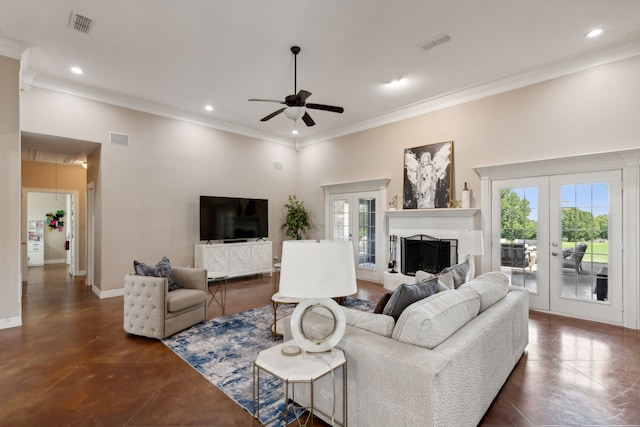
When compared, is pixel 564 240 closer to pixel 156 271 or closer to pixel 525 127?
pixel 525 127

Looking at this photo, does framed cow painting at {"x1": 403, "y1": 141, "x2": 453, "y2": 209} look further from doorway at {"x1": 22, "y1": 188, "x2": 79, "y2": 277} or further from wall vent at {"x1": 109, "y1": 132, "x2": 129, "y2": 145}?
doorway at {"x1": 22, "y1": 188, "x2": 79, "y2": 277}

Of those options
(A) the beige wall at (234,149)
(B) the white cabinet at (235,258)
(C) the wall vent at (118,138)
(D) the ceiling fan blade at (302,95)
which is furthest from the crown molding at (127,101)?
(D) the ceiling fan blade at (302,95)

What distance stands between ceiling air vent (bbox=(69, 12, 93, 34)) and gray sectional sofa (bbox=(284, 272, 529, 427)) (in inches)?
157

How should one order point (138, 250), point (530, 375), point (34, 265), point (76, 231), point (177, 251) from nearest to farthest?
1. point (530, 375)
2. point (138, 250)
3. point (177, 251)
4. point (76, 231)
5. point (34, 265)

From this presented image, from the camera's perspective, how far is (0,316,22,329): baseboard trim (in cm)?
377

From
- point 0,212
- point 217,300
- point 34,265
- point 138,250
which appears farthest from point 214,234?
point 34,265

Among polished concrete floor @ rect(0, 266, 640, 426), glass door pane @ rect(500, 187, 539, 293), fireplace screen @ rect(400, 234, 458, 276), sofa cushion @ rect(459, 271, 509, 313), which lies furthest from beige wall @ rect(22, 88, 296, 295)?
sofa cushion @ rect(459, 271, 509, 313)

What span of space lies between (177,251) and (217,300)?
1.73 m

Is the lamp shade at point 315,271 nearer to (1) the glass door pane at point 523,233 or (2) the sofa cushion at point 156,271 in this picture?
(2) the sofa cushion at point 156,271

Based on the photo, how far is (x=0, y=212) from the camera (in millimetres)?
3777

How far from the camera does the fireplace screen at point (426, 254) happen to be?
213 inches

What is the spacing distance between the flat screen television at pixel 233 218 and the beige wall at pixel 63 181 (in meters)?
3.32

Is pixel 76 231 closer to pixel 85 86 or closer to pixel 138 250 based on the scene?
pixel 138 250

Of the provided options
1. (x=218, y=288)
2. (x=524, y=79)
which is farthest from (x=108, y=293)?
(x=524, y=79)
